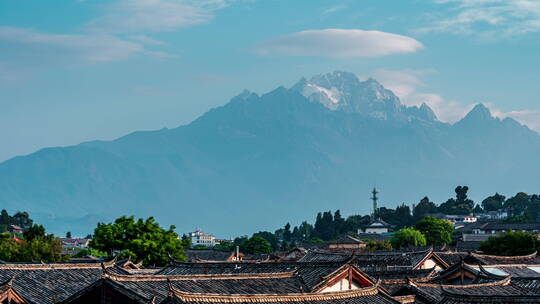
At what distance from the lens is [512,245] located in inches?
3666

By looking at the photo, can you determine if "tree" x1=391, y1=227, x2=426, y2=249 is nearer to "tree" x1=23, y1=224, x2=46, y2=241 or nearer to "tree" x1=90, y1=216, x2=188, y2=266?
"tree" x1=23, y1=224, x2=46, y2=241

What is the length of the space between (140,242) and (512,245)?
3708 cm

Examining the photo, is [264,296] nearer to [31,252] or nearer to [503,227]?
[31,252]

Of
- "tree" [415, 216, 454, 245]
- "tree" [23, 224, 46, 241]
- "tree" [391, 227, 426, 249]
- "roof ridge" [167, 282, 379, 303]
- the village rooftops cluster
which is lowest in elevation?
"roof ridge" [167, 282, 379, 303]

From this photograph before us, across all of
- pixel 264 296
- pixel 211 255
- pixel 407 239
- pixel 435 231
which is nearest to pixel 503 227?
pixel 435 231

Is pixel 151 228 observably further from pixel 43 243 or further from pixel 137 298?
pixel 137 298

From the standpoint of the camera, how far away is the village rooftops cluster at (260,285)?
3416 cm

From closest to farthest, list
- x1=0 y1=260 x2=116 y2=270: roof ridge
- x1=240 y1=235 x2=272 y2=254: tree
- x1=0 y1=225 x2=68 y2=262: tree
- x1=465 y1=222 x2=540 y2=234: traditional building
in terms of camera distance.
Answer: x1=0 y1=260 x2=116 y2=270: roof ridge
x1=0 y1=225 x2=68 y2=262: tree
x1=240 y1=235 x2=272 y2=254: tree
x1=465 y1=222 x2=540 y2=234: traditional building

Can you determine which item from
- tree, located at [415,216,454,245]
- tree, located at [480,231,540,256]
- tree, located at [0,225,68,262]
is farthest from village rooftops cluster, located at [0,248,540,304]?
tree, located at [415,216,454,245]

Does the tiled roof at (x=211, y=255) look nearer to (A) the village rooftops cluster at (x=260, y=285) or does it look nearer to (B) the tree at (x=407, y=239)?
(B) the tree at (x=407, y=239)

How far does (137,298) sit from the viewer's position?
112 feet

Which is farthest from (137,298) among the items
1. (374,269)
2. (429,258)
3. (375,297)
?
(429,258)

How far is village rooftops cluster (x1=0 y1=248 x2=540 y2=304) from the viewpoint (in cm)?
3416

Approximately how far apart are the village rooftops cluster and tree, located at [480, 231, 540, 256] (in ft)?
114
